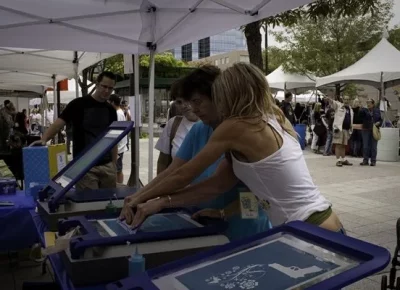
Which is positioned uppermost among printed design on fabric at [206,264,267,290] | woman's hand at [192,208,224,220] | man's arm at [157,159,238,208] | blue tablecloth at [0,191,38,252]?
man's arm at [157,159,238,208]

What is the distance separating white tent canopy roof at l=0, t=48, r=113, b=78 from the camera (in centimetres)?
683

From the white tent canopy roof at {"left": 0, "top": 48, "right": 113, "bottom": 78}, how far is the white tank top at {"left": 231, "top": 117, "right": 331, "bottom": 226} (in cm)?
528

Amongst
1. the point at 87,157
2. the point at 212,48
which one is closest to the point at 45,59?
the point at 87,157

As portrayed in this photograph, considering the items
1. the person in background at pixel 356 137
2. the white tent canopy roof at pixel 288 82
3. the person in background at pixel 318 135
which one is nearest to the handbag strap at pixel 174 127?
the person in background at pixel 356 137

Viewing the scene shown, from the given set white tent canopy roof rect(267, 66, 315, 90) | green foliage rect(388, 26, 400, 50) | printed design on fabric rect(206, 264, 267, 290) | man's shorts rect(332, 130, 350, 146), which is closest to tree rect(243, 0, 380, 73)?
man's shorts rect(332, 130, 350, 146)

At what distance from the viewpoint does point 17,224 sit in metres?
3.27

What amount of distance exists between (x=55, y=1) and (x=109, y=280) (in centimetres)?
307

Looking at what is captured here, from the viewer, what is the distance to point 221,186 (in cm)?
179

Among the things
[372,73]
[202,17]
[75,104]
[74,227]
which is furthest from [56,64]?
[372,73]

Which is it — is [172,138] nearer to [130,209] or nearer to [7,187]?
[7,187]

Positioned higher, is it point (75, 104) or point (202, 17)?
point (202, 17)

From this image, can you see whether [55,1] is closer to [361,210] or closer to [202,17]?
[202,17]

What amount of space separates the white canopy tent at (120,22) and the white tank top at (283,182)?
6.28ft

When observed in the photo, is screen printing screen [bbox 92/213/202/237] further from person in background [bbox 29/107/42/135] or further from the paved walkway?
person in background [bbox 29/107/42/135]
